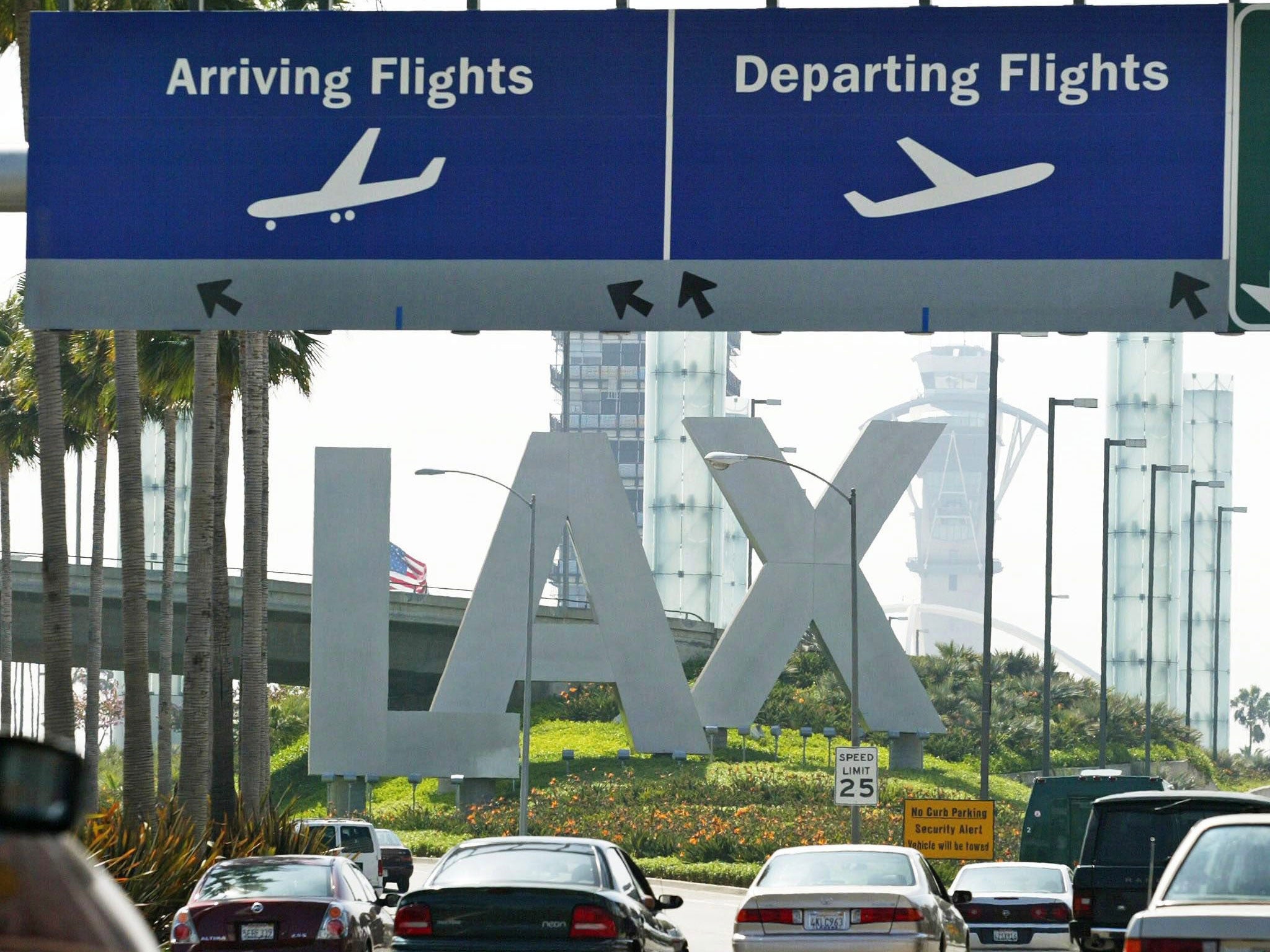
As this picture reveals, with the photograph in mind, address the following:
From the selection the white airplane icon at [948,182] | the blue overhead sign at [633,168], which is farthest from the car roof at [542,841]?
the white airplane icon at [948,182]

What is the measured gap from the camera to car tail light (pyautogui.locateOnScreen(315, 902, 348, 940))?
16797 millimetres

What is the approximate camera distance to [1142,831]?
1975 centimetres

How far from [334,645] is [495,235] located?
35686 millimetres

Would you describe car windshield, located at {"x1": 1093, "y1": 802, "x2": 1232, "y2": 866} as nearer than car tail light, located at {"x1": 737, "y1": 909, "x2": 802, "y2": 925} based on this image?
No

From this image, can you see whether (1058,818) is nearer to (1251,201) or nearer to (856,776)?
(856,776)

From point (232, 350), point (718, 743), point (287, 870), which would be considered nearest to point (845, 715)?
point (718, 743)

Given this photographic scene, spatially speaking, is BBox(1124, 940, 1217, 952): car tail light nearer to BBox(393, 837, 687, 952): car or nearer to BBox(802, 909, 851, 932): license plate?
BBox(393, 837, 687, 952): car

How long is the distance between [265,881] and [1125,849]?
26.3 ft

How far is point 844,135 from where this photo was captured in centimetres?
1376

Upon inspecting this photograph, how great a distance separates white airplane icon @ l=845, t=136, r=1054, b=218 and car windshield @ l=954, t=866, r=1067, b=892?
46.1 feet

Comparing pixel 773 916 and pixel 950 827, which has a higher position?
pixel 773 916

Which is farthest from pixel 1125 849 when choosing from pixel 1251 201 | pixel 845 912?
pixel 1251 201

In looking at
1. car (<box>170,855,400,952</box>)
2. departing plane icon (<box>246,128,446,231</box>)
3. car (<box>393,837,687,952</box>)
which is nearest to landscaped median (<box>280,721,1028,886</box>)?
car (<box>170,855,400,952</box>)

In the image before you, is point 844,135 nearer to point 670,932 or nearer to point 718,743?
point 670,932
